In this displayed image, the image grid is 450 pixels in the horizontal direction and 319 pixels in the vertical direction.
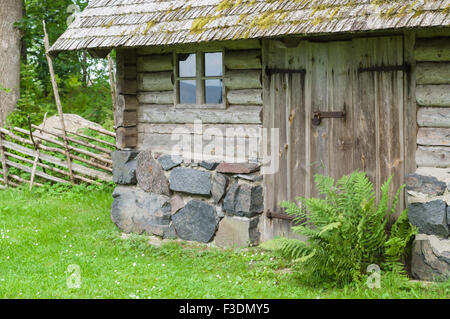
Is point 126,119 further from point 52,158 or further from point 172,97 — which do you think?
point 52,158

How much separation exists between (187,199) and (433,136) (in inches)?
130

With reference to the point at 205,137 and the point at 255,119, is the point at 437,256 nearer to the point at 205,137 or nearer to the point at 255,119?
the point at 255,119

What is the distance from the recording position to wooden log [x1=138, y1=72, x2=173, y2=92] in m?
7.73

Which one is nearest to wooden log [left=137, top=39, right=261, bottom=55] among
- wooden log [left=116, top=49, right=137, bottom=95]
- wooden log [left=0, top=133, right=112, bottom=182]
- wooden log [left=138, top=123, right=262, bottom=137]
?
wooden log [left=116, top=49, right=137, bottom=95]

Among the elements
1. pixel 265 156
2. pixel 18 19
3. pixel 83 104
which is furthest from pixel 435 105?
pixel 83 104

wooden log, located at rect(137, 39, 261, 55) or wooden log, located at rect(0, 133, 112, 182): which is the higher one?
wooden log, located at rect(137, 39, 261, 55)

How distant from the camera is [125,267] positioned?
253 inches

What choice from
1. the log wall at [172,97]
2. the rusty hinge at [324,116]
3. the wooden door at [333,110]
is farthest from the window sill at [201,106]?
the rusty hinge at [324,116]

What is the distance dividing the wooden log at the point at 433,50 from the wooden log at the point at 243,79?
6.39 ft

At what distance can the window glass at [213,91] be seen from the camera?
24.2ft

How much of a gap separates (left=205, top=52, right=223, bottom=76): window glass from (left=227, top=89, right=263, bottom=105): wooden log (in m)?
0.34

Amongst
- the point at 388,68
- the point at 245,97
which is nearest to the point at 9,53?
the point at 245,97

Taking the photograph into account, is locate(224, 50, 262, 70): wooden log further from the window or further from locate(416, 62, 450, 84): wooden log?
locate(416, 62, 450, 84): wooden log

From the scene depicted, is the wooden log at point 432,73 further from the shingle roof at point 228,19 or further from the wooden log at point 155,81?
the wooden log at point 155,81
